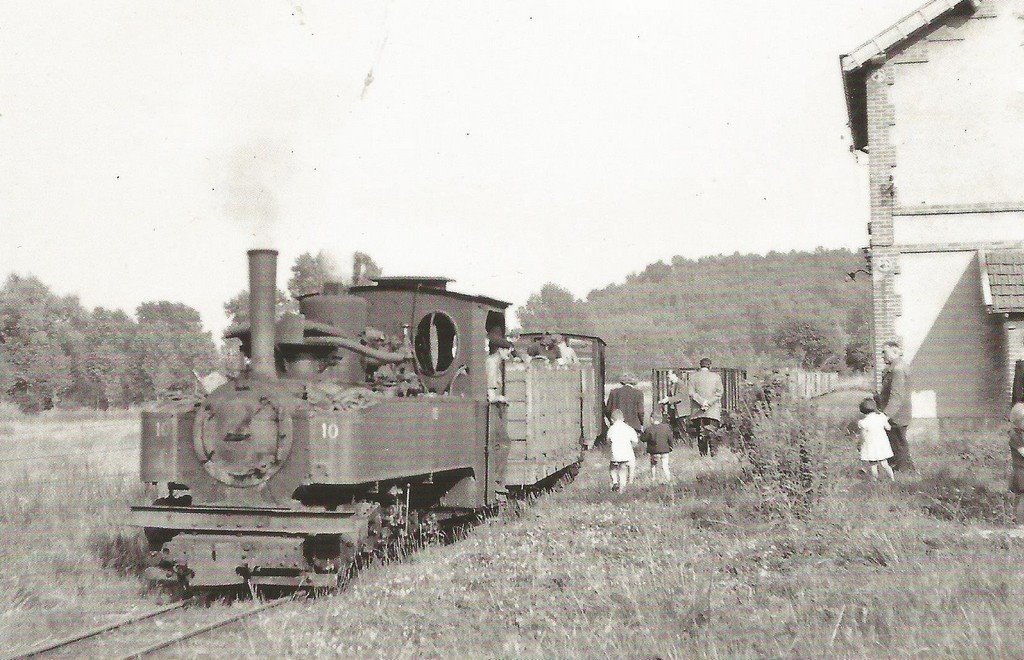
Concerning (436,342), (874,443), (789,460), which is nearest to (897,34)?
(874,443)

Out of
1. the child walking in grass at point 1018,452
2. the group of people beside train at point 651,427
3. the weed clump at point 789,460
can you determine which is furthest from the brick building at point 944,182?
the child walking in grass at point 1018,452

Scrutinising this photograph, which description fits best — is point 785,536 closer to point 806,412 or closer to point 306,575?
point 806,412

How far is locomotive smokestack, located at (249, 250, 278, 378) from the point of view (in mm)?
8625

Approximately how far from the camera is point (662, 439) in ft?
49.2

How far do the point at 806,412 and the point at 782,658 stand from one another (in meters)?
5.68

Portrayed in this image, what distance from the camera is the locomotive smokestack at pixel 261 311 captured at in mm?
8625

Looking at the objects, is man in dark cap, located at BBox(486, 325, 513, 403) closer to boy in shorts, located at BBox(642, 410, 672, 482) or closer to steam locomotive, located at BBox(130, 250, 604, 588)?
steam locomotive, located at BBox(130, 250, 604, 588)

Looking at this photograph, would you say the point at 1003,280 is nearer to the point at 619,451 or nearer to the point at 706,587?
the point at 619,451

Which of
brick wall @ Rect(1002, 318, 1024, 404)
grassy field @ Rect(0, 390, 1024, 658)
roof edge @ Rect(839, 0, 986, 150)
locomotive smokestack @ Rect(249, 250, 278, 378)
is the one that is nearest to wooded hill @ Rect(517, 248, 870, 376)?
roof edge @ Rect(839, 0, 986, 150)

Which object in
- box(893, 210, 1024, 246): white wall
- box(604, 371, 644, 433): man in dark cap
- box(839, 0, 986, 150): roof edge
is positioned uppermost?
box(839, 0, 986, 150): roof edge

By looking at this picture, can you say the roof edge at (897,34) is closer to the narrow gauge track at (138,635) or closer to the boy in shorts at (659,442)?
the boy in shorts at (659,442)

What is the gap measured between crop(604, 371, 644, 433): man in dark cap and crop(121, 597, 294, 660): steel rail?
319 inches

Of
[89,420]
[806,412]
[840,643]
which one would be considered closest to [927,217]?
[806,412]

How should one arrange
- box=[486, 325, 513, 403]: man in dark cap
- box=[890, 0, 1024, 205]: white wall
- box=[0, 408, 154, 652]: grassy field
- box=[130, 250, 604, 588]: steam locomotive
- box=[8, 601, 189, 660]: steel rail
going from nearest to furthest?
box=[8, 601, 189, 660]: steel rail → box=[0, 408, 154, 652]: grassy field → box=[130, 250, 604, 588]: steam locomotive → box=[486, 325, 513, 403]: man in dark cap → box=[890, 0, 1024, 205]: white wall
